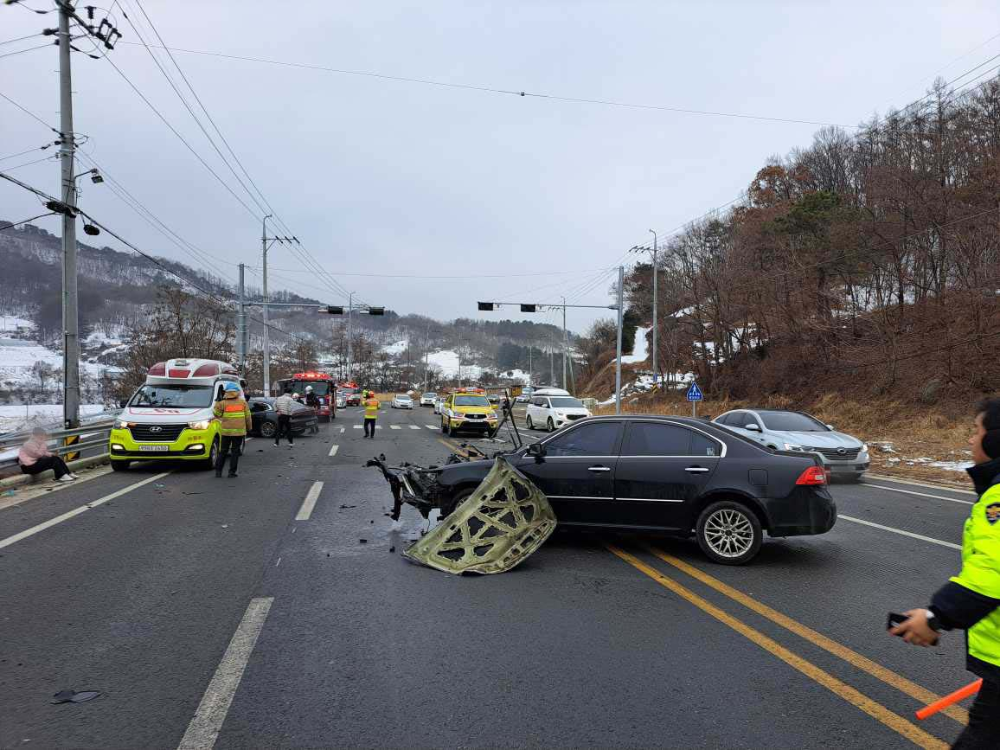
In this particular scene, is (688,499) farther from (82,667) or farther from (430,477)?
(82,667)

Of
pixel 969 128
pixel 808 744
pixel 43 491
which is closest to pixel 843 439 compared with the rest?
pixel 808 744

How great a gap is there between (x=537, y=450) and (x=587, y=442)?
576 millimetres

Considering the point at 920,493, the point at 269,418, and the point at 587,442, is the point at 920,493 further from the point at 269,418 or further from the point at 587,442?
the point at 269,418

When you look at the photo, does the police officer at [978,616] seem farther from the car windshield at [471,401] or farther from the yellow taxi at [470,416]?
the car windshield at [471,401]

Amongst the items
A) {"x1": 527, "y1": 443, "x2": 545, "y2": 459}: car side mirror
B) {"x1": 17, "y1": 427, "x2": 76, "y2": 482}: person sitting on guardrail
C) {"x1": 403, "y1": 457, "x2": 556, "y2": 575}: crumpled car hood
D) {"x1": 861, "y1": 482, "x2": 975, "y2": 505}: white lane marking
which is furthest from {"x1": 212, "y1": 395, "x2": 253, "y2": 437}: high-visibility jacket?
{"x1": 861, "y1": 482, "x2": 975, "y2": 505}: white lane marking

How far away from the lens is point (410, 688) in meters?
3.72

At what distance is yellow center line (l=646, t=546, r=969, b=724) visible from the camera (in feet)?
11.9

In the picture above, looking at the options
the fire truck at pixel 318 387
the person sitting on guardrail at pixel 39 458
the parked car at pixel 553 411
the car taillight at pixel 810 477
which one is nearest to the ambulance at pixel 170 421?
the person sitting on guardrail at pixel 39 458

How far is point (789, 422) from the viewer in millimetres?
14461

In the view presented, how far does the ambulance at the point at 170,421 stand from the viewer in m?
13.0

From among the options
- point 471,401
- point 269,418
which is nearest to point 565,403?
point 471,401

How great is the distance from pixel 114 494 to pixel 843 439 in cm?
1411

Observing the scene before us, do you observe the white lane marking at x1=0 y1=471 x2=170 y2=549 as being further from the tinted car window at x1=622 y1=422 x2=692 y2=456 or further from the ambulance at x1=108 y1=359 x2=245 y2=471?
the tinted car window at x1=622 y1=422 x2=692 y2=456

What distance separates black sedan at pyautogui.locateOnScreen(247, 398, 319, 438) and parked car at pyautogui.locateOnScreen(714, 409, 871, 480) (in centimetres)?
1561
